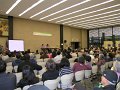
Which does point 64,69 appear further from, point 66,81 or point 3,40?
point 3,40

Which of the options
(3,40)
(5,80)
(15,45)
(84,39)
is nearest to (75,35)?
(84,39)

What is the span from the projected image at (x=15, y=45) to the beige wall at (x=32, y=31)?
580mm

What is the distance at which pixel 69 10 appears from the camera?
12.1 metres

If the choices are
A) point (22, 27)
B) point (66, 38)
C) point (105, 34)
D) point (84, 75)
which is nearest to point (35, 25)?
point (22, 27)

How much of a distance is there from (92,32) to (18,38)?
39.0 feet

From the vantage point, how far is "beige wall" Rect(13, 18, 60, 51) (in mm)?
15597

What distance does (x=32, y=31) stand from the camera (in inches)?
665

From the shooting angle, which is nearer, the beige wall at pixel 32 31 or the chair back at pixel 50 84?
the chair back at pixel 50 84

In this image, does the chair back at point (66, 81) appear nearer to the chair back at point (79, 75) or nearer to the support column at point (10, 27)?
the chair back at point (79, 75)

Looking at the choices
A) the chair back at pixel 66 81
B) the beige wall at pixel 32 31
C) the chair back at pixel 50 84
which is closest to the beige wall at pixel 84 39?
the beige wall at pixel 32 31

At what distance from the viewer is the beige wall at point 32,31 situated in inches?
614

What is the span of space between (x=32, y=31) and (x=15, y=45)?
2860mm

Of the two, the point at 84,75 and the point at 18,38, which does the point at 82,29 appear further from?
the point at 84,75

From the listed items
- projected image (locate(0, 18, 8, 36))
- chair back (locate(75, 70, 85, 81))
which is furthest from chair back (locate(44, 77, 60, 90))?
projected image (locate(0, 18, 8, 36))
